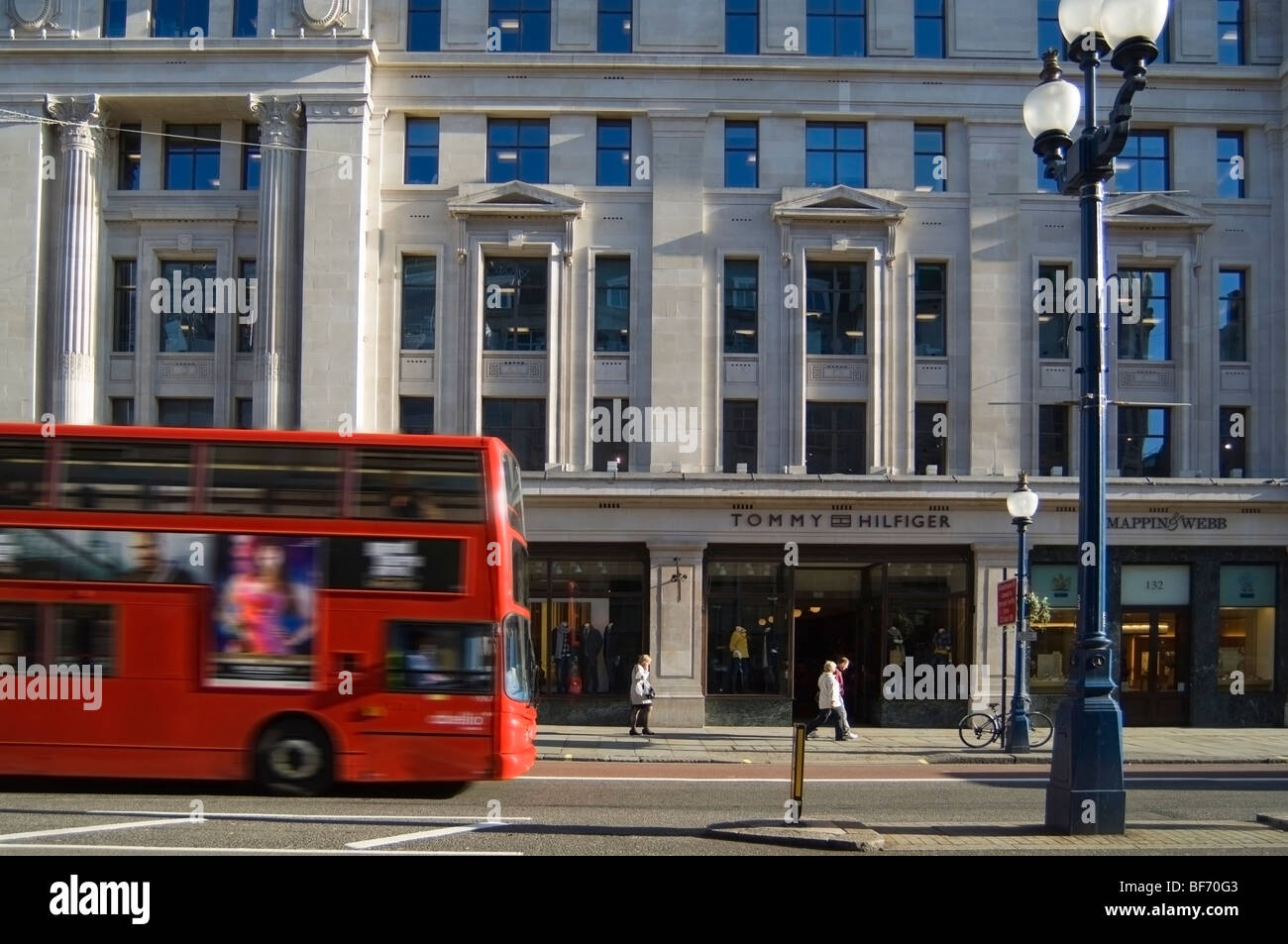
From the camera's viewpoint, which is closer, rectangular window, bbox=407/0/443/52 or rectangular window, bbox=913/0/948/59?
rectangular window, bbox=407/0/443/52

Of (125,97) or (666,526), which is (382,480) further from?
(125,97)

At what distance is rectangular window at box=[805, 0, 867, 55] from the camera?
94.4 feet

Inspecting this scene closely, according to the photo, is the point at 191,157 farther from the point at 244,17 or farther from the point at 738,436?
the point at 738,436

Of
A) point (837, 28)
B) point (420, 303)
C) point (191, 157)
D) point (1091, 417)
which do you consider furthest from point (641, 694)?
point (191, 157)

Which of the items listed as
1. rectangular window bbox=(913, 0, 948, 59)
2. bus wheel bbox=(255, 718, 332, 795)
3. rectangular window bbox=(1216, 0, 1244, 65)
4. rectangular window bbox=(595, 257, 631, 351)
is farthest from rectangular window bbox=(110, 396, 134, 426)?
rectangular window bbox=(1216, 0, 1244, 65)

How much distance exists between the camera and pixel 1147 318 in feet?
93.7

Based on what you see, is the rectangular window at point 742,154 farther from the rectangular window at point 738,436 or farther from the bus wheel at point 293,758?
the bus wheel at point 293,758

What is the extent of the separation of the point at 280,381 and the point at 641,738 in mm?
11409

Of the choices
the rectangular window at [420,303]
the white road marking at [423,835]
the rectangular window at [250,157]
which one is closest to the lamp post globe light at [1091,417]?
the white road marking at [423,835]

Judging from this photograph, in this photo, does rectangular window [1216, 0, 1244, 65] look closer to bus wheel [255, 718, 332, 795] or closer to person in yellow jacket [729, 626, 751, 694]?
person in yellow jacket [729, 626, 751, 694]

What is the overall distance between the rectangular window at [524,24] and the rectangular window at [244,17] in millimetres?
5686

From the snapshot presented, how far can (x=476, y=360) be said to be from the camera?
27.8 meters

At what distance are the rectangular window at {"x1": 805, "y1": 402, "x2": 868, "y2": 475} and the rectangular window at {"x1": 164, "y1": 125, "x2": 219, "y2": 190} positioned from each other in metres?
15.2

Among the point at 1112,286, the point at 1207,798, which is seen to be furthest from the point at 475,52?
the point at 1207,798
